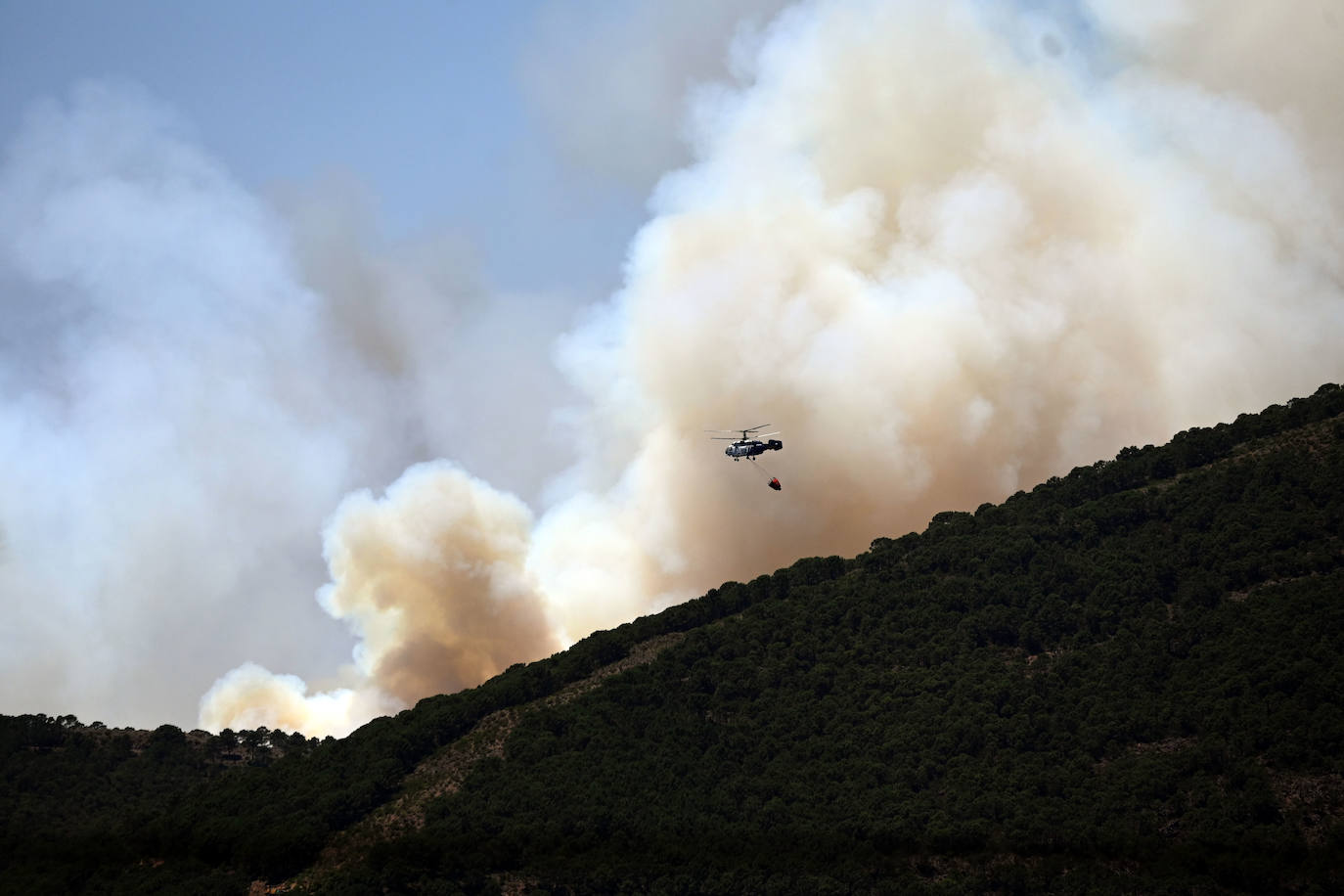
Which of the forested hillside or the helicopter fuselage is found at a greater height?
the helicopter fuselage

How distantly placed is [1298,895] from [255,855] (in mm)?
106988

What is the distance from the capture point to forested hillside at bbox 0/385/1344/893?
153 meters

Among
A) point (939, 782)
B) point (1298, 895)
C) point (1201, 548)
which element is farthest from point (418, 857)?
point (1201, 548)

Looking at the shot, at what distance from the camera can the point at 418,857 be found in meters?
164

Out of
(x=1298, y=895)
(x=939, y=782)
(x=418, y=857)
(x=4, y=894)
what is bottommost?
(x=1298, y=895)

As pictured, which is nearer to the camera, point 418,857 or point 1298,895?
point 1298,895

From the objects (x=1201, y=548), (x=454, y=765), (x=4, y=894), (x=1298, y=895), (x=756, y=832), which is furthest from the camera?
(x=1201, y=548)

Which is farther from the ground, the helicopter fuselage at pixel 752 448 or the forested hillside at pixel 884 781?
the helicopter fuselage at pixel 752 448

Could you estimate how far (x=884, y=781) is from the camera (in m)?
176

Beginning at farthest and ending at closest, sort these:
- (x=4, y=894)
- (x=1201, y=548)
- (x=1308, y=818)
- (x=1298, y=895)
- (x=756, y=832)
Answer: (x=1201, y=548) < (x=756, y=832) < (x=4, y=894) < (x=1308, y=818) < (x=1298, y=895)

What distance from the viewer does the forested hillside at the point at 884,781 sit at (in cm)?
15288

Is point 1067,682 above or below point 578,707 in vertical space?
below

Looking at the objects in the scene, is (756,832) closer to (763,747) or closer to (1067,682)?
(763,747)

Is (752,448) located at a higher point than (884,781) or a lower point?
higher
